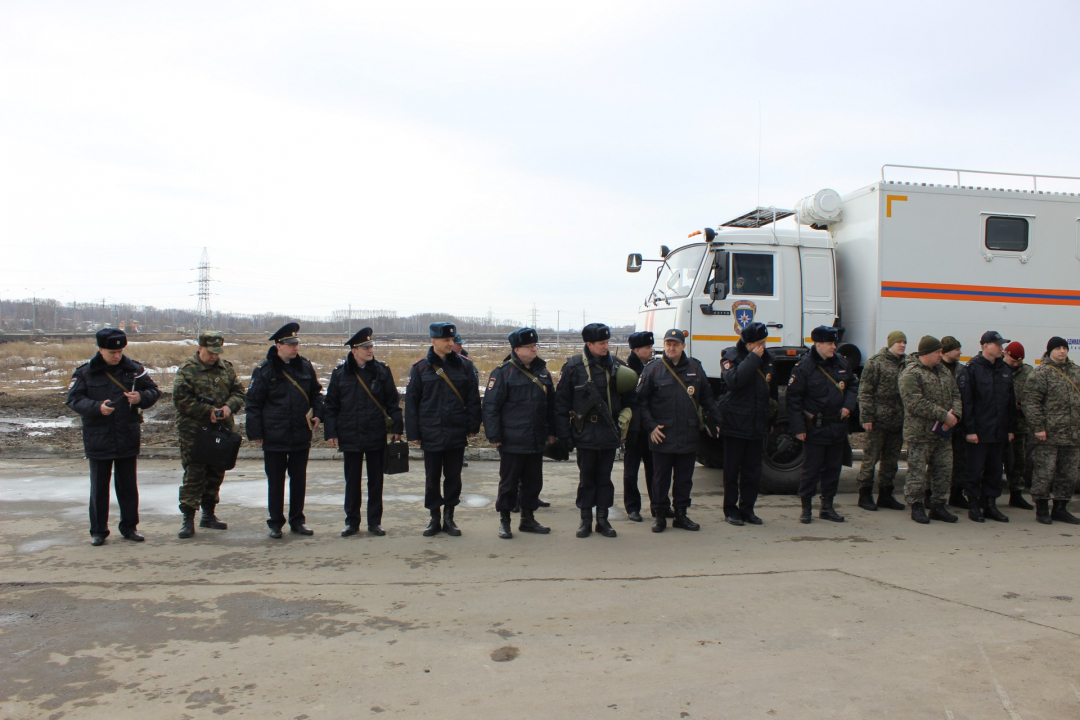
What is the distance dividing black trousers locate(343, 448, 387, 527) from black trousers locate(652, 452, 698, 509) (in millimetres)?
2418

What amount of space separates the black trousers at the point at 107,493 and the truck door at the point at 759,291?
6152mm

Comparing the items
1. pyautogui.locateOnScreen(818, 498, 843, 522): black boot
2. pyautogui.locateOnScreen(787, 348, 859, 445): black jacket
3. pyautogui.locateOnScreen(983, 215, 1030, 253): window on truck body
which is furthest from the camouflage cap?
pyautogui.locateOnScreen(983, 215, 1030, 253): window on truck body

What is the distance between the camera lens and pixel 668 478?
6.31m

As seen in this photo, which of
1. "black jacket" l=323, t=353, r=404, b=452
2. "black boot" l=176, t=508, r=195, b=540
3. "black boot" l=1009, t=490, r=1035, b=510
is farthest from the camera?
"black boot" l=1009, t=490, r=1035, b=510

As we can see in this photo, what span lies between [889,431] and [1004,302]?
2417 millimetres

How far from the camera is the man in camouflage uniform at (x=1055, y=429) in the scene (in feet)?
21.6

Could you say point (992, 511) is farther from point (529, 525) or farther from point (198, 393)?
point (198, 393)

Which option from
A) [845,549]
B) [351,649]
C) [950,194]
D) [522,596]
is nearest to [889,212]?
[950,194]

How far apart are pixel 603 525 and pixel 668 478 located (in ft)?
2.46

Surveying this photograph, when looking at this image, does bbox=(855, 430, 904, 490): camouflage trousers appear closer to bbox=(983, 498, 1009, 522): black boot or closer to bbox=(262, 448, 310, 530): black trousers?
bbox=(983, 498, 1009, 522): black boot

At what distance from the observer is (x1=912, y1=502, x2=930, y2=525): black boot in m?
6.54

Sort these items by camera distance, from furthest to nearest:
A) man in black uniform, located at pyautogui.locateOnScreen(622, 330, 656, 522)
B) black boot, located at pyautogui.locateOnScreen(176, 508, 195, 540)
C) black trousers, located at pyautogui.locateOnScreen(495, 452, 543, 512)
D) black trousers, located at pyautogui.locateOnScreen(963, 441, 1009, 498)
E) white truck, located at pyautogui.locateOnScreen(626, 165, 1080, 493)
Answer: white truck, located at pyautogui.locateOnScreen(626, 165, 1080, 493) → black trousers, located at pyautogui.locateOnScreen(963, 441, 1009, 498) → man in black uniform, located at pyautogui.locateOnScreen(622, 330, 656, 522) → black trousers, located at pyautogui.locateOnScreen(495, 452, 543, 512) → black boot, located at pyautogui.locateOnScreen(176, 508, 195, 540)

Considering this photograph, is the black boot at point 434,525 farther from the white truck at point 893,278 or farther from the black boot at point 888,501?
the black boot at point 888,501

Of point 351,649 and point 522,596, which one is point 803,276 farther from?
point 351,649
